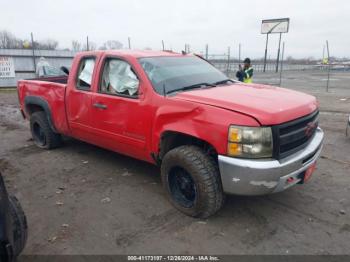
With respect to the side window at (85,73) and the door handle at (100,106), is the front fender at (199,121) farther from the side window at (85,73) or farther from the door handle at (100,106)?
the side window at (85,73)

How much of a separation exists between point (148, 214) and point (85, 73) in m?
2.45

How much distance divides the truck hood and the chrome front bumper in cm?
40

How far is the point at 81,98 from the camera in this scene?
4742 mm

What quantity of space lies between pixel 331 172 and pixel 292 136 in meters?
1.97

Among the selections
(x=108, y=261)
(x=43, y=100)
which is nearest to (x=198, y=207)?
(x=108, y=261)

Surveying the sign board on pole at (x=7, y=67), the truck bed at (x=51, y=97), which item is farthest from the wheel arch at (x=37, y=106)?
the sign board on pole at (x=7, y=67)

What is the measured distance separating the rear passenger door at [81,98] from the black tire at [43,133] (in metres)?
0.98

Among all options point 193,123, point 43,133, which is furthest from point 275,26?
point 193,123

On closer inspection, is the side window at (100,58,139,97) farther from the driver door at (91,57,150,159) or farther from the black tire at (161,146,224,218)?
the black tire at (161,146,224,218)

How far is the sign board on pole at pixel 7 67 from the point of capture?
50.8ft

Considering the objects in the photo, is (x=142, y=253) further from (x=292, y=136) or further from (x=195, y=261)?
(x=292, y=136)

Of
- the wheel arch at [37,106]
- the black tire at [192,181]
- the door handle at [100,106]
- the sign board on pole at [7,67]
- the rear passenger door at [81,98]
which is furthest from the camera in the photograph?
the sign board on pole at [7,67]

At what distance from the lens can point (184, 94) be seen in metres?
3.62

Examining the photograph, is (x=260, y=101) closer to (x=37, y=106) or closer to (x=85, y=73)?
(x=85, y=73)
